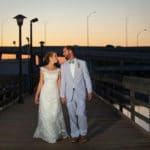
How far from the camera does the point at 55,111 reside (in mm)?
11203

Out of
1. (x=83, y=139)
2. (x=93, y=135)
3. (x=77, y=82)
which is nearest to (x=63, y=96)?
(x=77, y=82)

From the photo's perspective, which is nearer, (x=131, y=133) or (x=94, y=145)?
(x=94, y=145)

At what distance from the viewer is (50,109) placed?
36.7 feet

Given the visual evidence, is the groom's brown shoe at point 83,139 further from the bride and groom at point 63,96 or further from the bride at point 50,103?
the bride at point 50,103

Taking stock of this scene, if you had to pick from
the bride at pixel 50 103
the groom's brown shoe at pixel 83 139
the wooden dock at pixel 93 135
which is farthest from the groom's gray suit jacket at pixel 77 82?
the wooden dock at pixel 93 135

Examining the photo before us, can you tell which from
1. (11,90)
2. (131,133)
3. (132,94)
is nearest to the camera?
(131,133)

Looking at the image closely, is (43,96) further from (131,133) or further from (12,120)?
(12,120)

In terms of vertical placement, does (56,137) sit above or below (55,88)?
below

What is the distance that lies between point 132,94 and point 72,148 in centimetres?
452

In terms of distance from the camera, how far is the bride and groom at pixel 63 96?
35.3 feet

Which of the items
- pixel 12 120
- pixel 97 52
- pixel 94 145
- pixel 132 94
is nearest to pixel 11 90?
pixel 12 120

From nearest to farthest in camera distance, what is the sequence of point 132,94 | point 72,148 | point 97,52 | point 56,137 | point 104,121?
point 72,148 < point 56,137 < point 132,94 < point 104,121 < point 97,52

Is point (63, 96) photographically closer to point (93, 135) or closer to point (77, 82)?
point (77, 82)

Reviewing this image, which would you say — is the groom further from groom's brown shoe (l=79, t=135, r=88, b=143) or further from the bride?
the bride
